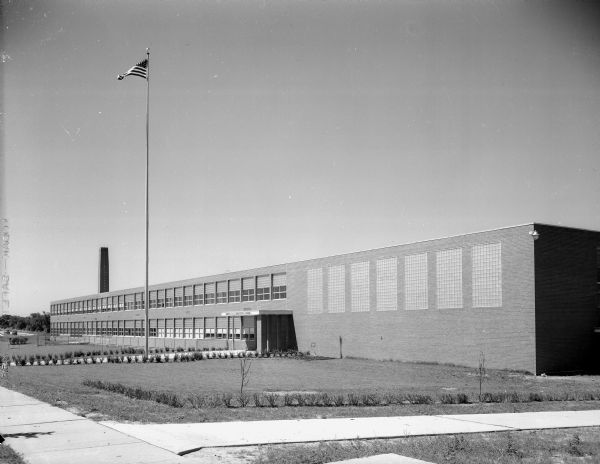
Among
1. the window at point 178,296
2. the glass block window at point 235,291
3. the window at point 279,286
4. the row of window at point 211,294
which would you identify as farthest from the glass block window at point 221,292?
the window at point 178,296

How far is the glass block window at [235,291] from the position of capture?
67438 mm

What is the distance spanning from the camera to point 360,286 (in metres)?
50.8

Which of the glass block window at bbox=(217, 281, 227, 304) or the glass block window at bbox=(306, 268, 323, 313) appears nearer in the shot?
the glass block window at bbox=(306, 268, 323, 313)

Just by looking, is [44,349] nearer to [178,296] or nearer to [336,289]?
[178,296]

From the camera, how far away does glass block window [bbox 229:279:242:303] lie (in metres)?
67.4

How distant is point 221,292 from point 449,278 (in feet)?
112

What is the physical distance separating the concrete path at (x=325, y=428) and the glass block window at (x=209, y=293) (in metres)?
59.1

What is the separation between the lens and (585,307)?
3872 centimetres

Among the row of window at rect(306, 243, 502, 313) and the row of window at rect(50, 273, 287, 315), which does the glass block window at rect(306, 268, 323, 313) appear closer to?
the row of window at rect(306, 243, 502, 313)

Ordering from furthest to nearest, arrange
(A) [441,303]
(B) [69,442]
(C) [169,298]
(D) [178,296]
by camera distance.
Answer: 1. (C) [169,298]
2. (D) [178,296]
3. (A) [441,303]
4. (B) [69,442]

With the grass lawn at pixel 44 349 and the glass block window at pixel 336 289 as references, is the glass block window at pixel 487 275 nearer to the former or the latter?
the glass block window at pixel 336 289

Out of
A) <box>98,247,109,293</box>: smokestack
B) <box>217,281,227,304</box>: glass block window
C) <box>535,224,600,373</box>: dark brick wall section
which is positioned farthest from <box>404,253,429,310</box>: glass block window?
<box>98,247,109,293</box>: smokestack

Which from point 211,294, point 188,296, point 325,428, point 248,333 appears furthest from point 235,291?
point 325,428

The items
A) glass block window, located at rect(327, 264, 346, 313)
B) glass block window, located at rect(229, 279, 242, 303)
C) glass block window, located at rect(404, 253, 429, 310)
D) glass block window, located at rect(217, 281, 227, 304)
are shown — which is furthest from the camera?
glass block window, located at rect(217, 281, 227, 304)
